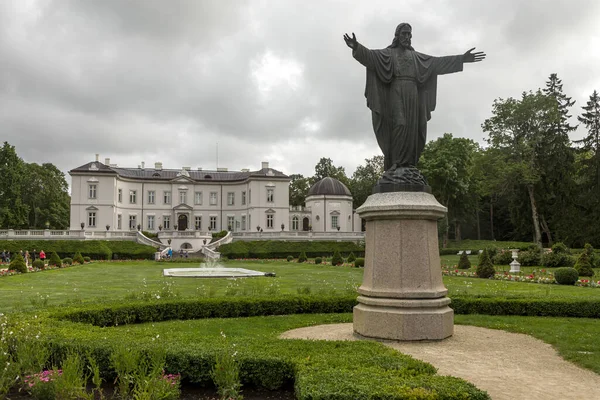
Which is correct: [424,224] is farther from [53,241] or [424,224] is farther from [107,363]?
[53,241]

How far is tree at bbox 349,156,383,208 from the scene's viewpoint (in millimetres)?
71125

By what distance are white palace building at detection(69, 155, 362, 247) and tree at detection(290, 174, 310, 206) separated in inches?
384

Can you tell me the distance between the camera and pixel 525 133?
44.4m

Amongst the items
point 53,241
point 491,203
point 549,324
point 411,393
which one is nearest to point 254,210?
point 53,241

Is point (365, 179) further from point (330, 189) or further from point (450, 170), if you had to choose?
point (450, 170)

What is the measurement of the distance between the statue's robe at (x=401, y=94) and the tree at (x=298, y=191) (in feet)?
223

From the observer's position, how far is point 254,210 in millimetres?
63375

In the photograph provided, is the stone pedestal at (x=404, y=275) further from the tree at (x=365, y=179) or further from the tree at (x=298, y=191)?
the tree at (x=298, y=191)

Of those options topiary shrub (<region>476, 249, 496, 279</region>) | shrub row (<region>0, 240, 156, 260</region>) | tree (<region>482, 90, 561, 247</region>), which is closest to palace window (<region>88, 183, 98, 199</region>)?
shrub row (<region>0, 240, 156, 260</region>)

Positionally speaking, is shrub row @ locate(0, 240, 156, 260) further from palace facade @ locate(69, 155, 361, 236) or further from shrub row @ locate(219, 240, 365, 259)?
palace facade @ locate(69, 155, 361, 236)

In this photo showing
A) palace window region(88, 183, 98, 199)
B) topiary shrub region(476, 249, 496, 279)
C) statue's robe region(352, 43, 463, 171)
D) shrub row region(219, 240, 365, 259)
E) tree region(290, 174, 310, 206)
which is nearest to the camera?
statue's robe region(352, 43, 463, 171)

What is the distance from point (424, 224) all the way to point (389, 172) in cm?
107

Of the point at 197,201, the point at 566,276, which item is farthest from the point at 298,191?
the point at 566,276

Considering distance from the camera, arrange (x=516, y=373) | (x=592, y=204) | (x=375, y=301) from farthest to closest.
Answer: (x=592, y=204)
(x=375, y=301)
(x=516, y=373)
